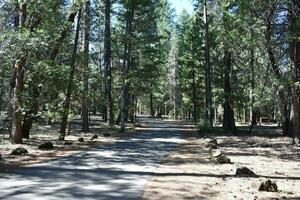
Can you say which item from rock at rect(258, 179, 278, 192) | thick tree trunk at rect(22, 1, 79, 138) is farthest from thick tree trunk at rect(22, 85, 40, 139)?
rock at rect(258, 179, 278, 192)

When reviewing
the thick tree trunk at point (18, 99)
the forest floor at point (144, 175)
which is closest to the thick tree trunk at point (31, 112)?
the thick tree trunk at point (18, 99)

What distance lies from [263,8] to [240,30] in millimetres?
2195

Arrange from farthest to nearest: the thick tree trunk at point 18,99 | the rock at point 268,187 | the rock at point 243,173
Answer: the thick tree trunk at point 18,99 < the rock at point 243,173 < the rock at point 268,187

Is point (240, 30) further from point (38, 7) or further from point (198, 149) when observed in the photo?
point (38, 7)

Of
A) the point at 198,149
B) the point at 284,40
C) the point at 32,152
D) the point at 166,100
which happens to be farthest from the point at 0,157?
the point at 166,100

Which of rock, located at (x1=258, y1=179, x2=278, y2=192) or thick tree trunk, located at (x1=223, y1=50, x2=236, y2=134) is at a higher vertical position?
thick tree trunk, located at (x1=223, y1=50, x2=236, y2=134)

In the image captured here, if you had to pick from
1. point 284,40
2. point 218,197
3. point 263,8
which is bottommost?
point 218,197

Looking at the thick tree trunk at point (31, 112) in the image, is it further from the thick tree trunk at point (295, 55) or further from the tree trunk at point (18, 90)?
the thick tree trunk at point (295, 55)

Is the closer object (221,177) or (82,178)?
(82,178)

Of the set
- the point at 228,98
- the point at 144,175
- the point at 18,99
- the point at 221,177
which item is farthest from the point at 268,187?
the point at 228,98

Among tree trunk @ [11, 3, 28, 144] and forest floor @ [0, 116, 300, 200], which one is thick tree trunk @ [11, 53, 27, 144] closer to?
tree trunk @ [11, 3, 28, 144]

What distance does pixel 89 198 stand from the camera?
9094 millimetres

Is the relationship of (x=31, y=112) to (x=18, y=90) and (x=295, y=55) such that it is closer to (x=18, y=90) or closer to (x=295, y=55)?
(x=18, y=90)

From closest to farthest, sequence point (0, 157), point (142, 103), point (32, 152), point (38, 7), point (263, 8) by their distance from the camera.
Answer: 1. point (0, 157)
2. point (32, 152)
3. point (263, 8)
4. point (38, 7)
5. point (142, 103)
